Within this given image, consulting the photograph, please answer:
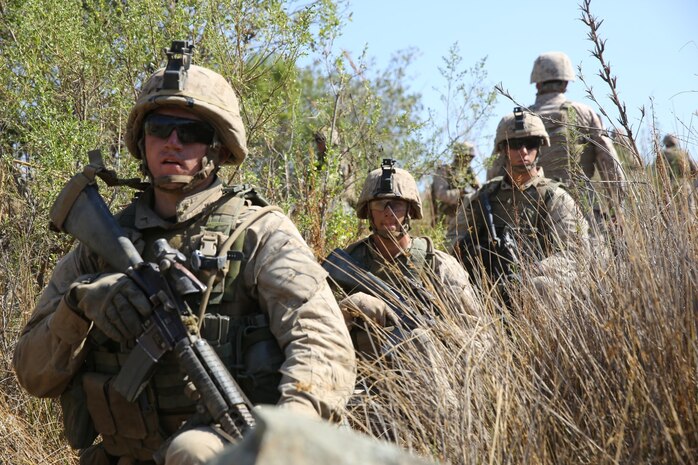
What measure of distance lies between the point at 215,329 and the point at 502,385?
1096 millimetres

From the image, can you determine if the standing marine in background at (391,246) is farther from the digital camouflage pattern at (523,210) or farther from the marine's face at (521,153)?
the marine's face at (521,153)

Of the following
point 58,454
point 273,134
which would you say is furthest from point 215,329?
point 273,134

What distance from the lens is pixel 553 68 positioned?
337 inches

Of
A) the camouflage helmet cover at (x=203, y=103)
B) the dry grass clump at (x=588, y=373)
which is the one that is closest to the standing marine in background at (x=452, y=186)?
the camouflage helmet cover at (x=203, y=103)

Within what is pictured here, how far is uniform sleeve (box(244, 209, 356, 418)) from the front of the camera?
10.7 feet

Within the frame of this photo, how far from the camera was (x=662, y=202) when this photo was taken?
11.0ft

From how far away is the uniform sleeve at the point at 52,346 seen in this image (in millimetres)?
3529

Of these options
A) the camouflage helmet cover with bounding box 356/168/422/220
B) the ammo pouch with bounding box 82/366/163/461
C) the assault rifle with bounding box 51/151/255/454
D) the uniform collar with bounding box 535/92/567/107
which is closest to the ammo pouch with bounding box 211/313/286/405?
the assault rifle with bounding box 51/151/255/454

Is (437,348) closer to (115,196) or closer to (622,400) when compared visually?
(622,400)

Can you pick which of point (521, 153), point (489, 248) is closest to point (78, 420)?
point (489, 248)

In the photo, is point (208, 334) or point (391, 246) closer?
point (208, 334)

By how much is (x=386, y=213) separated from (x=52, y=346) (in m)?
2.71

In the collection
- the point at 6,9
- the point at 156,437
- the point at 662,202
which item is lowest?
the point at 156,437

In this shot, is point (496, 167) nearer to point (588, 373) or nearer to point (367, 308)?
point (367, 308)
